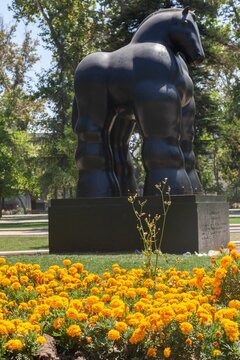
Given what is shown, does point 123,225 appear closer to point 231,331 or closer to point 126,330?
point 126,330

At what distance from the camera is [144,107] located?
10.9m

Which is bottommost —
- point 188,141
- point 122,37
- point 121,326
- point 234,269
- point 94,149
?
point 121,326

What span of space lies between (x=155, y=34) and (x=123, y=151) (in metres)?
Result: 2.27

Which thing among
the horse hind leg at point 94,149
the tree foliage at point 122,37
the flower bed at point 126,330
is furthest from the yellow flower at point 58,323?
the tree foliage at point 122,37

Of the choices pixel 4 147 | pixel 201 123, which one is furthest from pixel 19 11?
pixel 201 123

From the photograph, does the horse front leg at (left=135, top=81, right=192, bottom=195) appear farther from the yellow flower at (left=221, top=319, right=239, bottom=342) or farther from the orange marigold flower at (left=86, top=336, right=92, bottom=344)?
the yellow flower at (left=221, top=319, right=239, bottom=342)

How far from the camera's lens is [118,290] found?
16.9 feet

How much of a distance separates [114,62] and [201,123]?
15.0m

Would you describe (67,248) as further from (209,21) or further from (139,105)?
(209,21)

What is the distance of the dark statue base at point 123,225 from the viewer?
33.9 ft

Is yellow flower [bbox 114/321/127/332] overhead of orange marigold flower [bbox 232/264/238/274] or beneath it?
beneath

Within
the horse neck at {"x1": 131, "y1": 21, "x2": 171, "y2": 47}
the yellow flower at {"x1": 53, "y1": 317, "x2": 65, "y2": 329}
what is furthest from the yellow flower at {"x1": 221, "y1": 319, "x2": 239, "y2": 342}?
the horse neck at {"x1": 131, "y1": 21, "x2": 171, "y2": 47}

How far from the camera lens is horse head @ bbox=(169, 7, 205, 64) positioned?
11672mm

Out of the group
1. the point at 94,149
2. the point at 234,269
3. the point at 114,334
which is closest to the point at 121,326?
the point at 114,334
